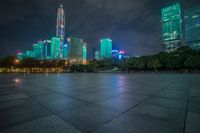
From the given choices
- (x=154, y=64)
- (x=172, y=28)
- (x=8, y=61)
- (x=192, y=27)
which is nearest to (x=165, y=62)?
(x=154, y=64)

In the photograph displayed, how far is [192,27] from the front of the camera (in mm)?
155750

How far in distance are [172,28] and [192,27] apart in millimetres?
32150

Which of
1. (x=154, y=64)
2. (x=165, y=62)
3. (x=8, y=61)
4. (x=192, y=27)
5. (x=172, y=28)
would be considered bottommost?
(x=154, y=64)

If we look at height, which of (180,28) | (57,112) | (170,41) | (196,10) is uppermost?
(196,10)

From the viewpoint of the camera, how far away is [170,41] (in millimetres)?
178875

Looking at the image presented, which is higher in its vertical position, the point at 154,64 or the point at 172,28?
the point at 172,28

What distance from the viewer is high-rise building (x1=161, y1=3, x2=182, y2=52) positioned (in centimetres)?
17460

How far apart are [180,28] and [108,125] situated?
758 feet

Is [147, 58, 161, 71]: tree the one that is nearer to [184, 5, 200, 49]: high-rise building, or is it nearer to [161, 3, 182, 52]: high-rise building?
Answer: [184, 5, 200, 49]: high-rise building

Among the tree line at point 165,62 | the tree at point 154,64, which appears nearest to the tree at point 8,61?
the tree line at point 165,62

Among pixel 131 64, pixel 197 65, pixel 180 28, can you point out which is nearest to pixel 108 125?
pixel 197 65

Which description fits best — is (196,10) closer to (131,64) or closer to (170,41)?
(170,41)

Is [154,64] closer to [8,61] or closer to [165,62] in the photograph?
[165,62]

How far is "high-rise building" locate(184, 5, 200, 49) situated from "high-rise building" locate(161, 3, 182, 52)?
15037 millimetres
